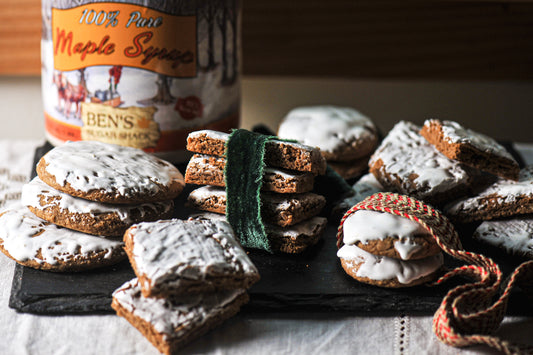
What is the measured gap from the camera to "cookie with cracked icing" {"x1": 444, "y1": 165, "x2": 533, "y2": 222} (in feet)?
2.79

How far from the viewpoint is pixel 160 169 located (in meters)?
0.88

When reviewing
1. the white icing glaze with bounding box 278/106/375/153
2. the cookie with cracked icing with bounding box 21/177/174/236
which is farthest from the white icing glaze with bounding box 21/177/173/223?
the white icing glaze with bounding box 278/106/375/153

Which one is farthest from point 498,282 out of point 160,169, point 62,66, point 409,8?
point 409,8

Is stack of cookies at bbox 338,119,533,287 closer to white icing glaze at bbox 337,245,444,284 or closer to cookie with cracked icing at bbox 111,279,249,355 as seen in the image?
white icing glaze at bbox 337,245,444,284

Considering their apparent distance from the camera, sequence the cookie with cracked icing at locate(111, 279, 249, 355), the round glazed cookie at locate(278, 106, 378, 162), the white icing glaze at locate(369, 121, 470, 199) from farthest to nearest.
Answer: the round glazed cookie at locate(278, 106, 378, 162) → the white icing glaze at locate(369, 121, 470, 199) → the cookie with cracked icing at locate(111, 279, 249, 355)

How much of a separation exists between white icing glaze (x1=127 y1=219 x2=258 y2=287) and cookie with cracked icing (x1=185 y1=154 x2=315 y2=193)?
10 cm

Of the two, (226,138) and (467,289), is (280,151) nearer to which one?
(226,138)

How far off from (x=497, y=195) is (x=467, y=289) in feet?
0.62

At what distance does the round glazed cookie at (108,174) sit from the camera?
0.78m

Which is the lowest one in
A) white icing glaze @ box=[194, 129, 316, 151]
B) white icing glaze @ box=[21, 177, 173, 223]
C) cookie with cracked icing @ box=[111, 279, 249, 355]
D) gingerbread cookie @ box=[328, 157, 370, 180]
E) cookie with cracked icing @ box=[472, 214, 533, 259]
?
cookie with cracked icing @ box=[111, 279, 249, 355]

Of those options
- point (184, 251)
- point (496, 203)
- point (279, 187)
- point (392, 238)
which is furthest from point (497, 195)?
point (184, 251)

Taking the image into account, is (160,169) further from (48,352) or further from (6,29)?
(6,29)

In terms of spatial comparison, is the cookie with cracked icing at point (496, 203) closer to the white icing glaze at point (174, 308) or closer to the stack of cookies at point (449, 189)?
the stack of cookies at point (449, 189)

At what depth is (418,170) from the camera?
912mm
